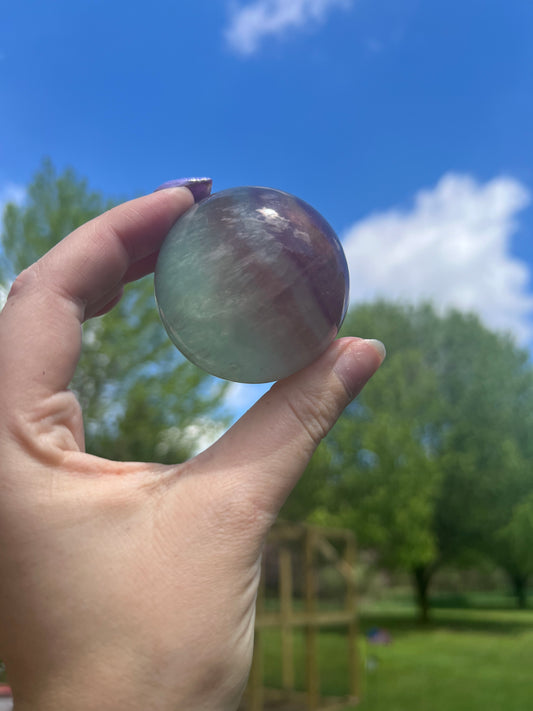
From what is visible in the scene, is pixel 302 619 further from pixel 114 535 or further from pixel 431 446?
pixel 431 446

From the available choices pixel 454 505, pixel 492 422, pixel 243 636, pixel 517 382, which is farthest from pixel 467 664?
pixel 243 636

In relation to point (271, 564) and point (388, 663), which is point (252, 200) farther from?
point (388, 663)

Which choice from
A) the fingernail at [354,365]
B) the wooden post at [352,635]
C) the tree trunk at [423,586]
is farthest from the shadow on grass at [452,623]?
the fingernail at [354,365]

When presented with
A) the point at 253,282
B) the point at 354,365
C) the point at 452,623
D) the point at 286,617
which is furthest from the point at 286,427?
the point at 452,623

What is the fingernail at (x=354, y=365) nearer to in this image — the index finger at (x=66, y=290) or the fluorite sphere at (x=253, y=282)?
the fluorite sphere at (x=253, y=282)

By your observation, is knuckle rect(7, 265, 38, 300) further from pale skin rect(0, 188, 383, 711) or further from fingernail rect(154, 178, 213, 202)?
fingernail rect(154, 178, 213, 202)

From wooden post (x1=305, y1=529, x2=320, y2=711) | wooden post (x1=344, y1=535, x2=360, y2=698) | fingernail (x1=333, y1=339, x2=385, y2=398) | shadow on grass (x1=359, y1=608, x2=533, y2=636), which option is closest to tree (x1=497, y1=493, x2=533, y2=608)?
shadow on grass (x1=359, y1=608, x2=533, y2=636)

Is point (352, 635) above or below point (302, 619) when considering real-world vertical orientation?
below
